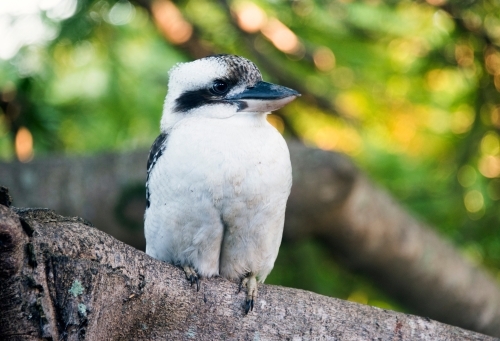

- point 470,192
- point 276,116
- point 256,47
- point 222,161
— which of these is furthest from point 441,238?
point 222,161

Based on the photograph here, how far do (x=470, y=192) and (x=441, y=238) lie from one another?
338mm

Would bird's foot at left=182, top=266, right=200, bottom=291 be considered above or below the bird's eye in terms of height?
below

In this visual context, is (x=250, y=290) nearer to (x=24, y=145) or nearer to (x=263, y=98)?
(x=263, y=98)

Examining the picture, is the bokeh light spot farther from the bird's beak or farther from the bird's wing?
the bird's beak

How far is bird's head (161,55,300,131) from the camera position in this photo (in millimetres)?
2721

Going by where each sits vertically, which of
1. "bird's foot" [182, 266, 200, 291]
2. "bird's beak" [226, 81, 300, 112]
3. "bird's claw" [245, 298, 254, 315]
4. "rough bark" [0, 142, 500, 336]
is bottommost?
"bird's claw" [245, 298, 254, 315]

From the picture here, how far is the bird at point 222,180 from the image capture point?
252cm

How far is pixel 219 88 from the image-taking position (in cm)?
282

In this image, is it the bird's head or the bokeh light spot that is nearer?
the bird's head

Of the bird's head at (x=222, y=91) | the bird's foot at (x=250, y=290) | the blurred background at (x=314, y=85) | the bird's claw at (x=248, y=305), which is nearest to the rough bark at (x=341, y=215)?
the blurred background at (x=314, y=85)

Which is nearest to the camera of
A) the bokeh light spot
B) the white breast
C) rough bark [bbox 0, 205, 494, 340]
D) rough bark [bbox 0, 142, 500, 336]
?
rough bark [bbox 0, 205, 494, 340]

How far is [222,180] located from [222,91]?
471 mm

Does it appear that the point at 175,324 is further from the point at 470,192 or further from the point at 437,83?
the point at 437,83

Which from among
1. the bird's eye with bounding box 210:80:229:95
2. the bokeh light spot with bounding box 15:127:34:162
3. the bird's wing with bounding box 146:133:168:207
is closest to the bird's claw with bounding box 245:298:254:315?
the bird's wing with bounding box 146:133:168:207
